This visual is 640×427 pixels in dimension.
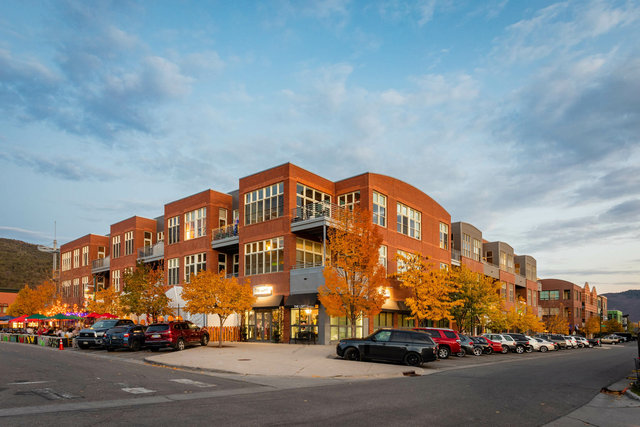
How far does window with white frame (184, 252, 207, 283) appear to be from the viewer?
153 ft

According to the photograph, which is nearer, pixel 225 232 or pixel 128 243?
pixel 225 232

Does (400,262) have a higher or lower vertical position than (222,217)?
lower

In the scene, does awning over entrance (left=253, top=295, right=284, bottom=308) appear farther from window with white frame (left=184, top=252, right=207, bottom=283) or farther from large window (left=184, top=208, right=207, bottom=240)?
large window (left=184, top=208, right=207, bottom=240)

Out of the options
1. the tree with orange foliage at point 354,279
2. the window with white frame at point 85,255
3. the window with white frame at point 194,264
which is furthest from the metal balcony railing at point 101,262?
the tree with orange foliage at point 354,279

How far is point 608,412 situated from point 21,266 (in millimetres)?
150085

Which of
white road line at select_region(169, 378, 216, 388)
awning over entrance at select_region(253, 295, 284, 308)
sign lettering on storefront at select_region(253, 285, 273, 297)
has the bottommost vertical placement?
white road line at select_region(169, 378, 216, 388)

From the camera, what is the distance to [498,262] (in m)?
75.4

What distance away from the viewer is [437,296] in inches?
1588

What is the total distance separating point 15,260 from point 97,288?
289 feet

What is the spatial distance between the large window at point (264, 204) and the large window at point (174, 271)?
36.5ft

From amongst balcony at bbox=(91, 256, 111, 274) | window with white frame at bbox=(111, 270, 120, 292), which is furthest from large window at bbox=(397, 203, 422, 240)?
balcony at bbox=(91, 256, 111, 274)

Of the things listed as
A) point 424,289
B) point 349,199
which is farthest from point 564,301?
point 349,199

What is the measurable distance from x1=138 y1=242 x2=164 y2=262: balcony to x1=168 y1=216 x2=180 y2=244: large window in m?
3.21

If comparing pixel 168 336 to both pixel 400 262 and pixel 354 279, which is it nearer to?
pixel 354 279
